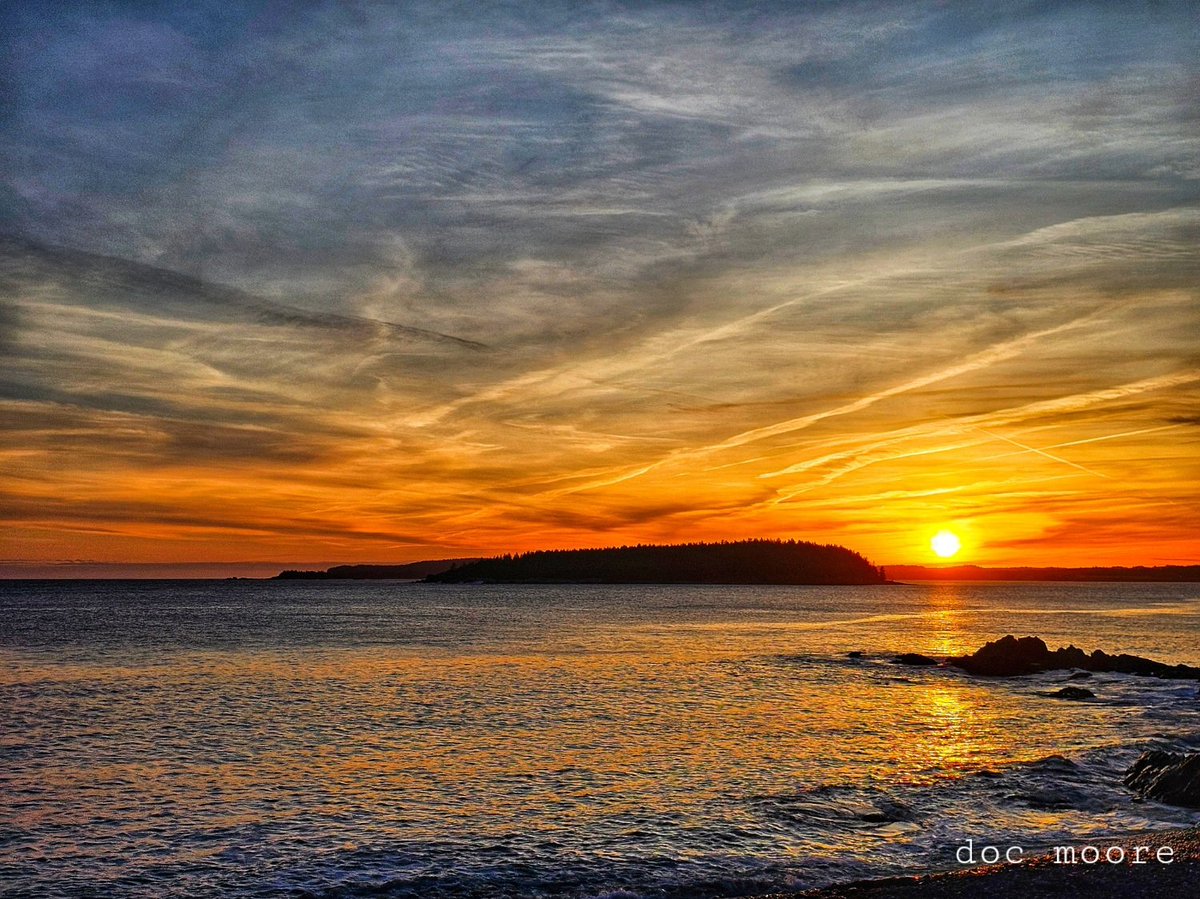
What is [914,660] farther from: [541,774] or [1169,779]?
[541,774]

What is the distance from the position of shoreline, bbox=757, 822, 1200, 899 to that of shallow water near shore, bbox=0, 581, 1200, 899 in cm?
127

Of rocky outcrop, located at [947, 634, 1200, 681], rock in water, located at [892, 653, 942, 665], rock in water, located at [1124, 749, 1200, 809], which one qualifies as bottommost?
rock in water, located at [892, 653, 942, 665]

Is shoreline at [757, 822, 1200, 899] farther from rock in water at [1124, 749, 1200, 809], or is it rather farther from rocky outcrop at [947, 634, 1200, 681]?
rocky outcrop at [947, 634, 1200, 681]

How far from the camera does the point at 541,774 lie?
977 inches

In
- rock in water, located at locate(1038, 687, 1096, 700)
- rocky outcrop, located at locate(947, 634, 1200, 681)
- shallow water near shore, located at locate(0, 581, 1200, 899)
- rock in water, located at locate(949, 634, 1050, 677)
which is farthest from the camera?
rock in water, located at locate(949, 634, 1050, 677)

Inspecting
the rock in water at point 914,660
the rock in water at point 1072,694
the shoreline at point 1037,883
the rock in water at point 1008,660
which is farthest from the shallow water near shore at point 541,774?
the rock in water at point 914,660

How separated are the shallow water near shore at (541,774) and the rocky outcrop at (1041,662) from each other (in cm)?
225

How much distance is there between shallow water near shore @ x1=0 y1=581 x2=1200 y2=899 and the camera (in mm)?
17172

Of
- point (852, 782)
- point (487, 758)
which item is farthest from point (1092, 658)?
point (487, 758)

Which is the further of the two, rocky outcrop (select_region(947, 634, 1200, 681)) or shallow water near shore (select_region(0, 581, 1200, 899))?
rocky outcrop (select_region(947, 634, 1200, 681))

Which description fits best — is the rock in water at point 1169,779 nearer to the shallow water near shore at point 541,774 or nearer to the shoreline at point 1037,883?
the shallow water near shore at point 541,774

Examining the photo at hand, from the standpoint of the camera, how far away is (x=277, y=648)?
69062 mm

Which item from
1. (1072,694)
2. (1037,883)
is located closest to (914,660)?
(1072,694)

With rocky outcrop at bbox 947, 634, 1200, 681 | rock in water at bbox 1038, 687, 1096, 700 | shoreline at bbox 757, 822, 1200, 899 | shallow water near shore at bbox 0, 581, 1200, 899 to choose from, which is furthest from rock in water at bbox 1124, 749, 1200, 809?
rocky outcrop at bbox 947, 634, 1200, 681
